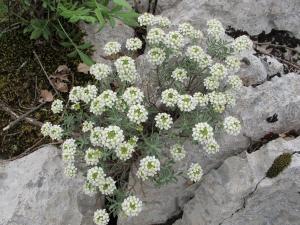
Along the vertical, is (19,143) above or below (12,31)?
below

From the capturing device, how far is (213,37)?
438 cm

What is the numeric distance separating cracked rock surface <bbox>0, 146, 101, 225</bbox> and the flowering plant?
Result: 32cm

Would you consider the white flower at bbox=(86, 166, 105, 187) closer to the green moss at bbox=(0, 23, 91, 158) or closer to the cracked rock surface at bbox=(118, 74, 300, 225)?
the cracked rock surface at bbox=(118, 74, 300, 225)

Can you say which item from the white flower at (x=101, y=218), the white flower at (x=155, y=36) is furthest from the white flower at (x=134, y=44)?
the white flower at (x=101, y=218)

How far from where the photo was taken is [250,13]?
5.52 meters

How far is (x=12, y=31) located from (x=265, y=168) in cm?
315

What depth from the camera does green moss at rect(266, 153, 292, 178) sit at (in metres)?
4.30

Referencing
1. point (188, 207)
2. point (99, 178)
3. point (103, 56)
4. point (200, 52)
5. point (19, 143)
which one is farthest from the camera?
point (103, 56)

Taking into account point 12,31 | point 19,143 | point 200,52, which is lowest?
point 19,143

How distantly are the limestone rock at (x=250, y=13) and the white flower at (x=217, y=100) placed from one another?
1594 millimetres

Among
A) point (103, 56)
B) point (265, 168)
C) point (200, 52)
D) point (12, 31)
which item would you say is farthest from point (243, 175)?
point (12, 31)

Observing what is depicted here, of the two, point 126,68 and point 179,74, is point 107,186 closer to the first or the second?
point 126,68

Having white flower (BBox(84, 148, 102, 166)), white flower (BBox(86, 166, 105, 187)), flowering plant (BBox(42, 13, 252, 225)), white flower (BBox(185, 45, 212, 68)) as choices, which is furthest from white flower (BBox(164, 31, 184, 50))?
white flower (BBox(86, 166, 105, 187))

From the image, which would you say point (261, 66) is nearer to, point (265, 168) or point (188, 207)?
point (265, 168)
